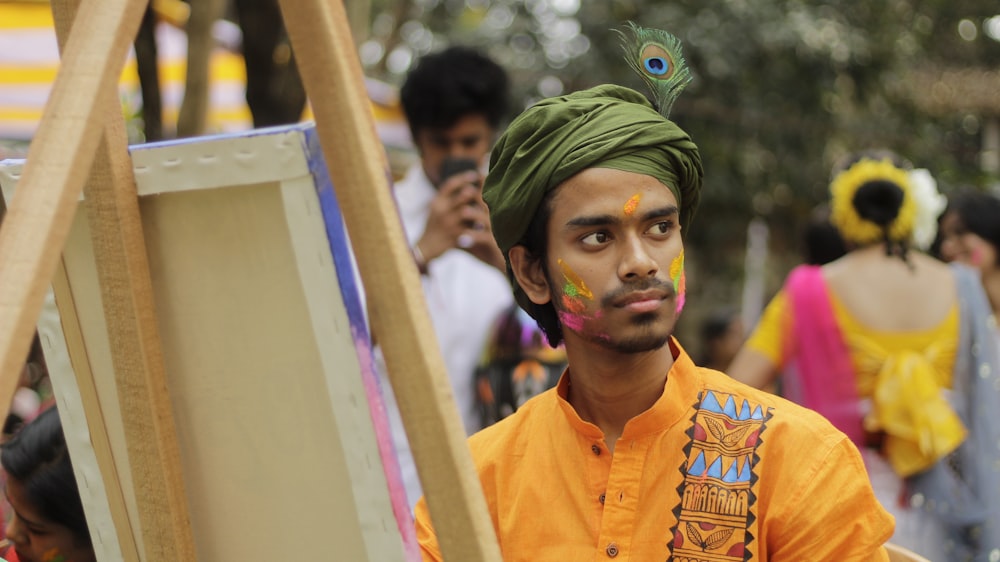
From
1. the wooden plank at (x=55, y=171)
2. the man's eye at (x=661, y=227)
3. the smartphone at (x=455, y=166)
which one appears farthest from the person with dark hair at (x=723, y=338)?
the wooden plank at (x=55, y=171)

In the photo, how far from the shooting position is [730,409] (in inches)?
79.4

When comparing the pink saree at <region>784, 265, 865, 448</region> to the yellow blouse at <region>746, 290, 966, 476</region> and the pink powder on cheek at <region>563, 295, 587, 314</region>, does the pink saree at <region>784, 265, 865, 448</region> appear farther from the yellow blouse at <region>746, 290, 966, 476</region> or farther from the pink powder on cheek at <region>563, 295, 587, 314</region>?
the pink powder on cheek at <region>563, 295, 587, 314</region>

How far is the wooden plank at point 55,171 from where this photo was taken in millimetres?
1373

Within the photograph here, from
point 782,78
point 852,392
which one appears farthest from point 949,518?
point 782,78

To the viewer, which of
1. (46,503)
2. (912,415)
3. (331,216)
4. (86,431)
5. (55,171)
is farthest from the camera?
(912,415)

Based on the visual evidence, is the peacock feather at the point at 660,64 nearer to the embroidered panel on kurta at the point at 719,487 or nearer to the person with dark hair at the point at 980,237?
the embroidered panel on kurta at the point at 719,487

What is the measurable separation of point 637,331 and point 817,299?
7.50 feet

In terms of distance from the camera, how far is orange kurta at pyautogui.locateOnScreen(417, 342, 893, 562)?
185 cm

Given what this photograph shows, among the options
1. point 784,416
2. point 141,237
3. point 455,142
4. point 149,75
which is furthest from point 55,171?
point 149,75

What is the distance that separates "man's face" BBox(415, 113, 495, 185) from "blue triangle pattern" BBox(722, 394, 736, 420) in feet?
6.33

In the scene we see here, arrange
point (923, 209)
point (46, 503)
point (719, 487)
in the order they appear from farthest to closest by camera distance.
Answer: point (923, 209), point (46, 503), point (719, 487)

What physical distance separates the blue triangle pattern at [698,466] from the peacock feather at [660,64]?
2.03ft

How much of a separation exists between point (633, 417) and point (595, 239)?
32 cm

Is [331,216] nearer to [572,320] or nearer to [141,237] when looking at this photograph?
[141,237]
